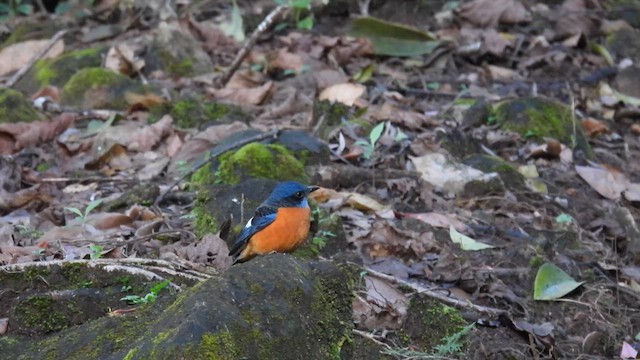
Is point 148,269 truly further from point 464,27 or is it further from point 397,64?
point 464,27

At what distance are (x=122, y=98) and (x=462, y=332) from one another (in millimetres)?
4860

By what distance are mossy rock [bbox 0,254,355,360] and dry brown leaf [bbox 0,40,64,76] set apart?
6.65m

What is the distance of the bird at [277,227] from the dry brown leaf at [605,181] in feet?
11.6

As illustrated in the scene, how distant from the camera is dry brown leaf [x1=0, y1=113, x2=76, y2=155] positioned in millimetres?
7207

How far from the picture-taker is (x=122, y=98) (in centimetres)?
816

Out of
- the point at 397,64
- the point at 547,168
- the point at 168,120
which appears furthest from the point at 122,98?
the point at 547,168

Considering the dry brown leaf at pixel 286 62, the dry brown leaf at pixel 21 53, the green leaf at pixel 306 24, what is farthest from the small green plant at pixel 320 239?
Answer: the dry brown leaf at pixel 21 53

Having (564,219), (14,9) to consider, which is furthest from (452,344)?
(14,9)

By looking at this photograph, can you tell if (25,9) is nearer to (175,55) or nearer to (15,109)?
(175,55)

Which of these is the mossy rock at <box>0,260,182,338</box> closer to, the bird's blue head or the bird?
the bird

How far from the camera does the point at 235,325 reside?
9.87ft

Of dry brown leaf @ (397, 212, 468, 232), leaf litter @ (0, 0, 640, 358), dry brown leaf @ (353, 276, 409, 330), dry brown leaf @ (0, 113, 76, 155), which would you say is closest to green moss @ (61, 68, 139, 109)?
leaf litter @ (0, 0, 640, 358)

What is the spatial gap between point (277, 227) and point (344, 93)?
4320mm

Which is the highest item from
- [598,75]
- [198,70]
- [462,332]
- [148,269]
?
[148,269]
